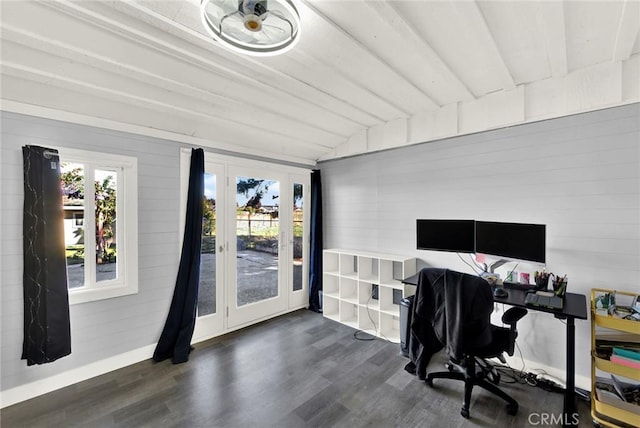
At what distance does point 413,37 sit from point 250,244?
2.87 metres

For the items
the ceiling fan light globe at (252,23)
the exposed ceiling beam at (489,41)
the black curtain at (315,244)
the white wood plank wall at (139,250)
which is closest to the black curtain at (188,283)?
the white wood plank wall at (139,250)

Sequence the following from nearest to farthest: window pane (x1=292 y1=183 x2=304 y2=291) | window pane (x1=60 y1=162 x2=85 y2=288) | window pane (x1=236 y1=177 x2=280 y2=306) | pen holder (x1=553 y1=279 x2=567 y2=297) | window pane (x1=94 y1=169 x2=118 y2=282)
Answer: pen holder (x1=553 y1=279 x2=567 y2=297)
window pane (x1=60 y1=162 x2=85 y2=288)
window pane (x1=94 y1=169 x2=118 y2=282)
window pane (x1=236 y1=177 x2=280 y2=306)
window pane (x1=292 y1=183 x2=304 y2=291)

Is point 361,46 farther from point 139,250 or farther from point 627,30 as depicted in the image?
point 139,250

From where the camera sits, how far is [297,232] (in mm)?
4195

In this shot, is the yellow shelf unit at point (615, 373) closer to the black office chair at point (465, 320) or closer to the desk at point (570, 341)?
the desk at point (570, 341)

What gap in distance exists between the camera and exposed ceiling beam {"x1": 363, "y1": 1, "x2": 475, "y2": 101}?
1557mm

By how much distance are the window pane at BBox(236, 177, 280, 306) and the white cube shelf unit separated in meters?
0.78

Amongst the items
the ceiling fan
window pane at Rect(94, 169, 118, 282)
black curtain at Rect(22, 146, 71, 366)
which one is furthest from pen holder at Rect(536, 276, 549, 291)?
black curtain at Rect(22, 146, 71, 366)

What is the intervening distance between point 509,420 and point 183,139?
150 inches

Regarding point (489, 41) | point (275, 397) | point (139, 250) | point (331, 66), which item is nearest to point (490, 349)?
point (275, 397)

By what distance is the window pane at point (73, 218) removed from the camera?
2.41m

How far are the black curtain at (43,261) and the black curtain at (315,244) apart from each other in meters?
2.77

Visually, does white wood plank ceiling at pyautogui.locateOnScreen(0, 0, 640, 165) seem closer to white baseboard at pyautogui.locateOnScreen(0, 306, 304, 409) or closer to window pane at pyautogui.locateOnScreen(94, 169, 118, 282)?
window pane at pyautogui.locateOnScreen(94, 169, 118, 282)

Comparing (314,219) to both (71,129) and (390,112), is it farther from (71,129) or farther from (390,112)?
(71,129)
